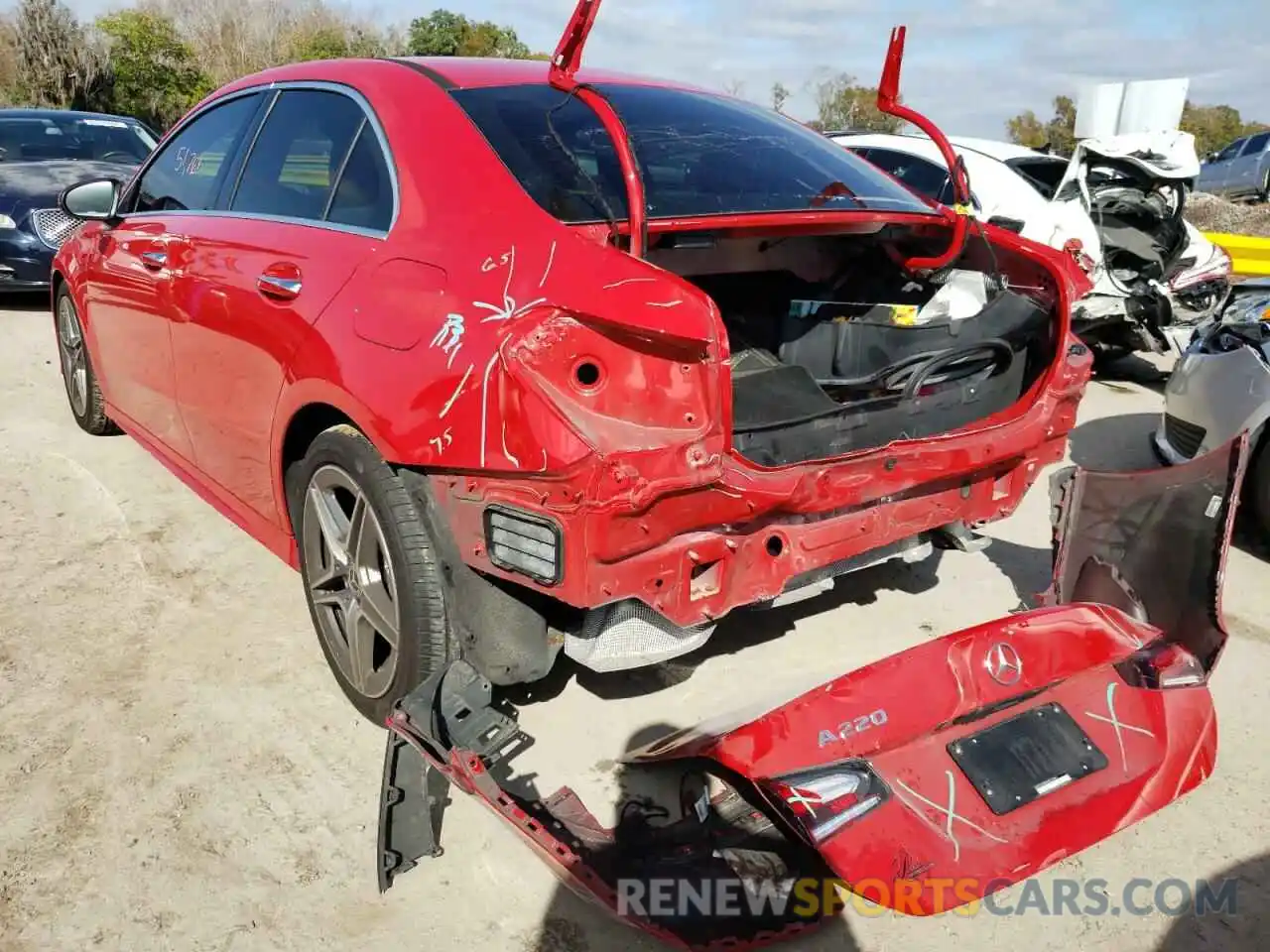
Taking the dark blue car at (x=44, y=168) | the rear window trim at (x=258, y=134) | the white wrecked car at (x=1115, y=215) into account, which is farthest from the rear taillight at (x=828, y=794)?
the dark blue car at (x=44, y=168)

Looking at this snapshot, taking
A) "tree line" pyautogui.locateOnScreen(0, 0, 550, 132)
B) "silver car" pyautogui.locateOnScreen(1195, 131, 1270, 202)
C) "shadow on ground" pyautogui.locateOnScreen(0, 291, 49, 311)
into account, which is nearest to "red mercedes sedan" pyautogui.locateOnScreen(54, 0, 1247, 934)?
"shadow on ground" pyautogui.locateOnScreen(0, 291, 49, 311)

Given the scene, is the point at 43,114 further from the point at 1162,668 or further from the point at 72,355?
the point at 1162,668

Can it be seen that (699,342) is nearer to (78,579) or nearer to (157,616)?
A: (157,616)

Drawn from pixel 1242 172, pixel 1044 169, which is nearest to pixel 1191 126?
pixel 1242 172

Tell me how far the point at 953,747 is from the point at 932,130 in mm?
1936

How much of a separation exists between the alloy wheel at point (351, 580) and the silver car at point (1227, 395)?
3.40 metres

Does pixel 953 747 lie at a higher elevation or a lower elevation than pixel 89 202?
lower

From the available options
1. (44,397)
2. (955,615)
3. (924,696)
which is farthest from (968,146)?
(44,397)

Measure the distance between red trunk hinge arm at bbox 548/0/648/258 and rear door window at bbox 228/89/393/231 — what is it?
531mm

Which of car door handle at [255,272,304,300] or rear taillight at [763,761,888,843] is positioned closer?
rear taillight at [763,761,888,843]

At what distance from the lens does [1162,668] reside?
7.86 ft

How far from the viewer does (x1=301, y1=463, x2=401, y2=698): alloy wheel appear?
2.50m

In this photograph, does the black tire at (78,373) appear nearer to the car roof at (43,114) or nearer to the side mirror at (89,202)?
the side mirror at (89,202)

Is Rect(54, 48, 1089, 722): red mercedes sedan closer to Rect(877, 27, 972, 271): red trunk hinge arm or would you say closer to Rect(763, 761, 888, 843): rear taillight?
Rect(877, 27, 972, 271): red trunk hinge arm
